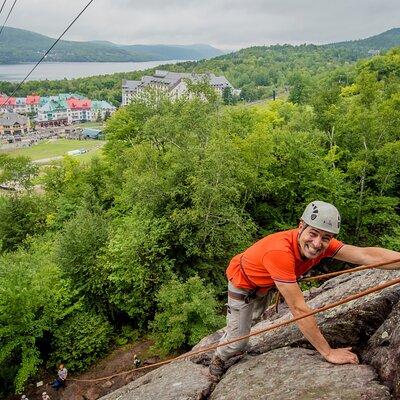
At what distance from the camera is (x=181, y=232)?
19.5 m

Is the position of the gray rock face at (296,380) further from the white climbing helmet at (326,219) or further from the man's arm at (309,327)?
the white climbing helmet at (326,219)

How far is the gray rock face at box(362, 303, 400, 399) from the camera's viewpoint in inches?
185

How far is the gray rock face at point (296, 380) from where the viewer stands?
466 centimetres

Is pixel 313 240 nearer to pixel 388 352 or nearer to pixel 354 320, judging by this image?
pixel 388 352

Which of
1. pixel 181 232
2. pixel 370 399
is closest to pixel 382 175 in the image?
pixel 181 232

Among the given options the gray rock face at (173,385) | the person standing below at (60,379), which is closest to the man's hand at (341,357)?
the gray rock face at (173,385)

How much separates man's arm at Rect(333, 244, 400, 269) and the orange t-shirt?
109 mm

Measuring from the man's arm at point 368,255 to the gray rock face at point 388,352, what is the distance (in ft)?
2.78

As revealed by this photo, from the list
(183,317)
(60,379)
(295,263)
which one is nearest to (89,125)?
(60,379)

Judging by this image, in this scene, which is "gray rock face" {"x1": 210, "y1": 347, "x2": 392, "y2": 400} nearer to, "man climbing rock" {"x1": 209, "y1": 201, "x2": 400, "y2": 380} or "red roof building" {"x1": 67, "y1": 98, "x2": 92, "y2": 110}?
"man climbing rock" {"x1": 209, "y1": 201, "x2": 400, "y2": 380}

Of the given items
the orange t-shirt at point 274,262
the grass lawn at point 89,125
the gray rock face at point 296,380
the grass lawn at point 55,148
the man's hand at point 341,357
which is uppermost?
the grass lawn at point 89,125

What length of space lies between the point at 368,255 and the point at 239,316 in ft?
6.87

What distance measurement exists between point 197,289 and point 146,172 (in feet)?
24.5

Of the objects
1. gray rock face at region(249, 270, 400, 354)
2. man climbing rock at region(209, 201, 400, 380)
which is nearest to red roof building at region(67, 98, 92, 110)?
man climbing rock at region(209, 201, 400, 380)
